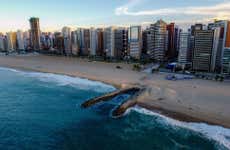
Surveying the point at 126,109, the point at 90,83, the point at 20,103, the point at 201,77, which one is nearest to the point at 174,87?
the point at 201,77

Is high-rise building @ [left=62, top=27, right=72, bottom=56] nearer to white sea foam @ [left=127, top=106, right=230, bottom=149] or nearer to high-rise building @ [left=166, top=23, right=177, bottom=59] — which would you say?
high-rise building @ [left=166, top=23, right=177, bottom=59]

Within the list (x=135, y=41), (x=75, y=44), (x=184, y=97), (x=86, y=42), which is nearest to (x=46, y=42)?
(x=75, y=44)

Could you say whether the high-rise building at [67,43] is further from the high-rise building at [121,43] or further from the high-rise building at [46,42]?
the high-rise building at [121,43]

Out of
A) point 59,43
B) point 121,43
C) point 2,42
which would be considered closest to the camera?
point 121,43

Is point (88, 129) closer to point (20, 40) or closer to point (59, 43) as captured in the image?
point (59, 43)

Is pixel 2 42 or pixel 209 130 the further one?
pixel 2 42

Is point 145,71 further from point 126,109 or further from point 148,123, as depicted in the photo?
point 148,123
